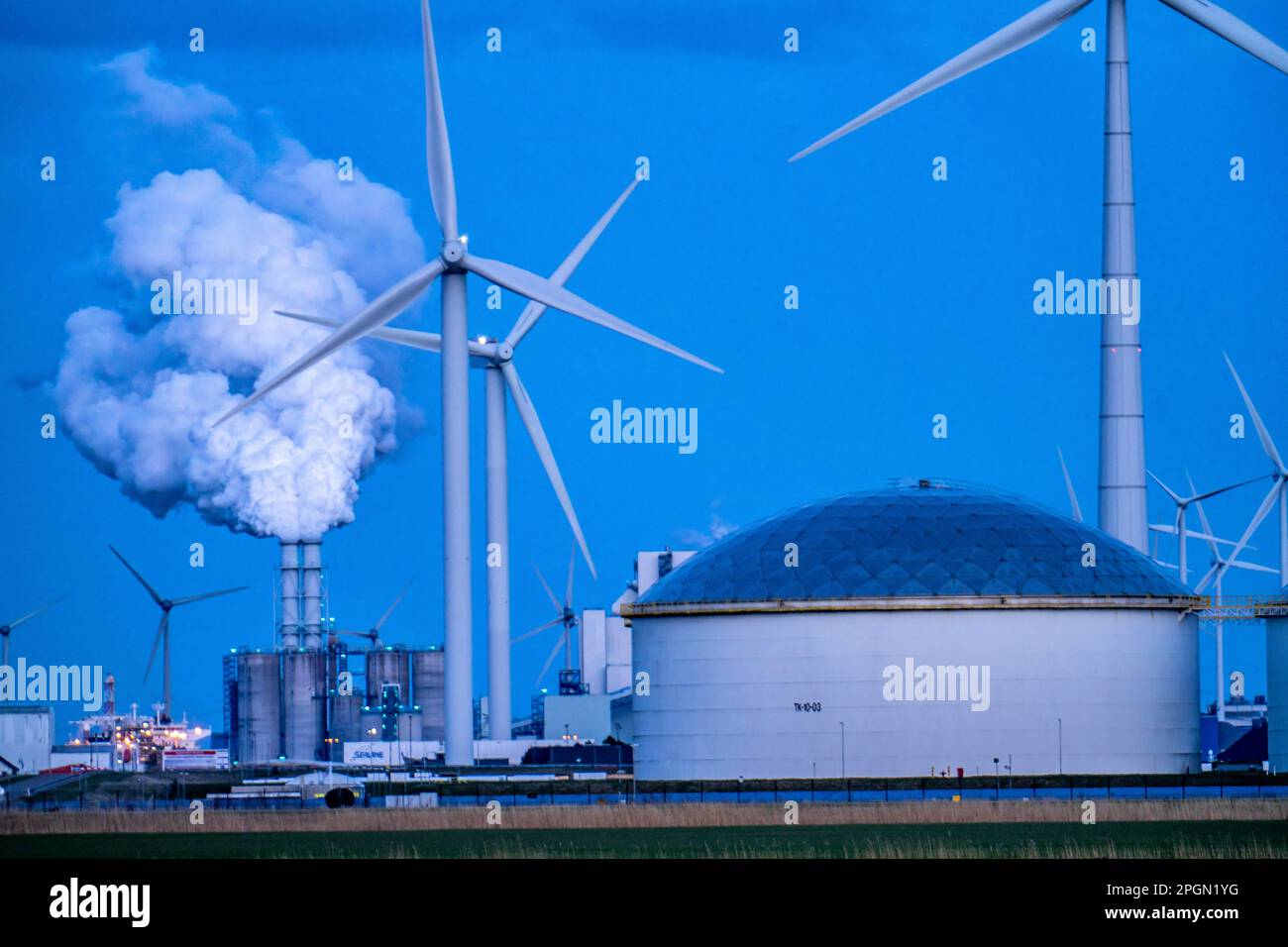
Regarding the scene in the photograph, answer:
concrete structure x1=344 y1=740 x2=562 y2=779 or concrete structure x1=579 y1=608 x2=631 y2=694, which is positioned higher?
concrete structure x1=579 y1=608 x2=631 y2=694

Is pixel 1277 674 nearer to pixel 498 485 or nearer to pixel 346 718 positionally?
pixel 498 485

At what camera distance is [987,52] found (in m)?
103

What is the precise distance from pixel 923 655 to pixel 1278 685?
28.0m

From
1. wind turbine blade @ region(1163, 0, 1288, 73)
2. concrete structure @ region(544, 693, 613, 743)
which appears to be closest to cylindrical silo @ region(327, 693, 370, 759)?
concrete structure @ region(544, 693, 613, 743)

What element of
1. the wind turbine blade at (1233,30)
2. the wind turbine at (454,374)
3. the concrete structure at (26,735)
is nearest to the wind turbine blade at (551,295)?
the wind turbine at (454,374)

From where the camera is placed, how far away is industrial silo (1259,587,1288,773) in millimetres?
119062

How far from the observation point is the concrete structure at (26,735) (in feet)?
538

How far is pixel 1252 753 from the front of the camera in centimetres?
15350

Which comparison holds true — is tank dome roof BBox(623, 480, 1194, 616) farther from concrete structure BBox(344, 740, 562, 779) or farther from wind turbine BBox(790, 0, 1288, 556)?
concrete structure BBox(344, 740, 562, 779)

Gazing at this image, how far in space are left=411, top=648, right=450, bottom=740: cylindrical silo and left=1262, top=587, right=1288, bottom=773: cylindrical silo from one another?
84347 mm
